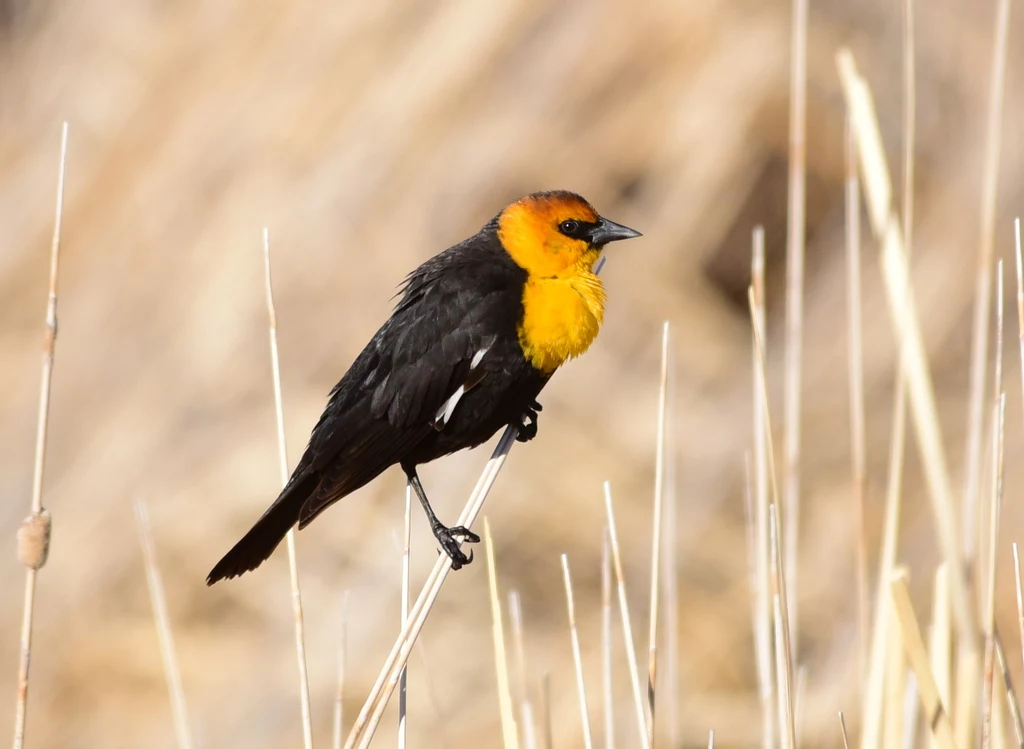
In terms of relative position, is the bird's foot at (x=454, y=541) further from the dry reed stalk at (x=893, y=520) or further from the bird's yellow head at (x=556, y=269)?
the dry reed stalk at (x=893, y=520)

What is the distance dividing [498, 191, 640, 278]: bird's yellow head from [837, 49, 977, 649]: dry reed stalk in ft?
3.13

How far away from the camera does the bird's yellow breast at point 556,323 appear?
8.00 feet

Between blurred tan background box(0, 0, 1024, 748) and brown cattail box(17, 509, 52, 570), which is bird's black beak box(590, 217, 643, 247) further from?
blurred tan background box(0, 0, 1024, 748)

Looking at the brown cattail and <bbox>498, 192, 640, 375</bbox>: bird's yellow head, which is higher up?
<bbox>498, 192, 640, 375</bbox>: bird's yellow head

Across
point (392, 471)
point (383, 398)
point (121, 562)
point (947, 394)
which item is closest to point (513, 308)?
point (383, 398)

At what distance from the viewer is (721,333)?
5.52m

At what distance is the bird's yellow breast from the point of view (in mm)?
2439

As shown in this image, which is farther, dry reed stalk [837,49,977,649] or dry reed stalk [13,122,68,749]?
dry reed stalk [13,122,68,749]

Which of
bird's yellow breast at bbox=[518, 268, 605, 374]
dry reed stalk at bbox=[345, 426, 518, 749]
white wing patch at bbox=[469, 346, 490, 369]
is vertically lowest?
dry reed stalk at bbox=[345, 426, 518, 749]

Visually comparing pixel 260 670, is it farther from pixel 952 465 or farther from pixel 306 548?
A: pixel 952 465

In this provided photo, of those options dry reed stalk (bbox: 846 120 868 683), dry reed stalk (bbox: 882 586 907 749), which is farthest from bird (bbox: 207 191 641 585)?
dry reed stalk (bbox: 882 586 907 749)

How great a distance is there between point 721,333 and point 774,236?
58 centimetres

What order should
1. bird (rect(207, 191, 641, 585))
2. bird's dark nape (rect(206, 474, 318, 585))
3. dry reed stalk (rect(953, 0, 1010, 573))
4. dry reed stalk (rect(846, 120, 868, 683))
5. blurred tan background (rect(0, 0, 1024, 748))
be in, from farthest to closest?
blurred tan background (rect(0, 0, 1024, 748))
bird (rect(207, 191, 641, 585))
bird's dark nape (rect(206, 474, 318, 585))
dry reed stalk (rect(846, 120, 868, 683))
dry reed stalk (rect(953, 0, 1010, 573))

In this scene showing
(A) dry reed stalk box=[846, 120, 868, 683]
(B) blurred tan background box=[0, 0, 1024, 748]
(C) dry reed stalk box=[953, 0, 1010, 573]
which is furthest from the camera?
(B) blurred tan background box=[0, 0, 1024, 748]
